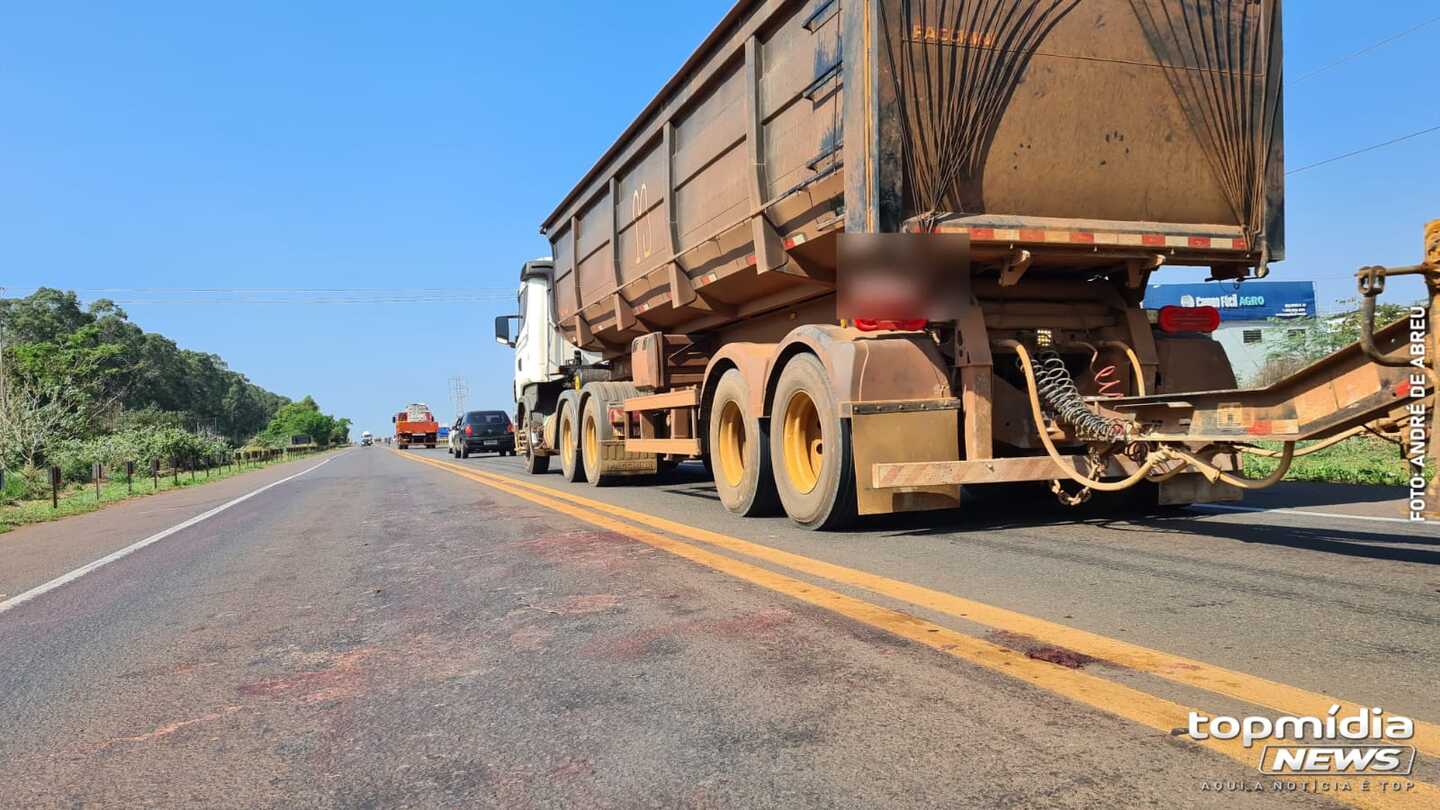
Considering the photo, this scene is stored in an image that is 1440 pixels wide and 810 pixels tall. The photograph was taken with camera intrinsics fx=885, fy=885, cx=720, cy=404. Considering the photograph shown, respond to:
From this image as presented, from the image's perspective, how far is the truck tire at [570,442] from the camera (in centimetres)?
1270

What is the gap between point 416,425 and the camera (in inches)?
2151

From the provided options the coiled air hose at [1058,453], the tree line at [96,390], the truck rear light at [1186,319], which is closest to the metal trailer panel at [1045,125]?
the truck rear light at [1186,319]

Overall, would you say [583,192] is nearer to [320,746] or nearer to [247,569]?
[247,569]

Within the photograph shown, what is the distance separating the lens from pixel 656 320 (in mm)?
10336

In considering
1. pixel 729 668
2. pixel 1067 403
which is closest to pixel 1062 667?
pixel 729 668

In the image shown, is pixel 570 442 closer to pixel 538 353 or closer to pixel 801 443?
pixel 538 353

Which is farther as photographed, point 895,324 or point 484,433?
point 484,433

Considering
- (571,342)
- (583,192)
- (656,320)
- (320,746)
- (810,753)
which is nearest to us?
(810,753)

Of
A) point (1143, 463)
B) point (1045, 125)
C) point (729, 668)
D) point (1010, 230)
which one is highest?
point (1045, 125)

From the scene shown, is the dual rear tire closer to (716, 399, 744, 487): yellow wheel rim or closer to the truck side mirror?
(716, 399, 744, 487): yellow wheel rim

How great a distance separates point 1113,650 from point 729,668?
4.34 feet

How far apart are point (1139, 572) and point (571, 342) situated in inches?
416

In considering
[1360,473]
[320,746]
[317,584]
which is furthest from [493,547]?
[1360,473]

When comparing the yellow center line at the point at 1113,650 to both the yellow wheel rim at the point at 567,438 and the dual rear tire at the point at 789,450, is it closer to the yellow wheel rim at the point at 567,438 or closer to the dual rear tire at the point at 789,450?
the dual rear tire at the point at 789,450
